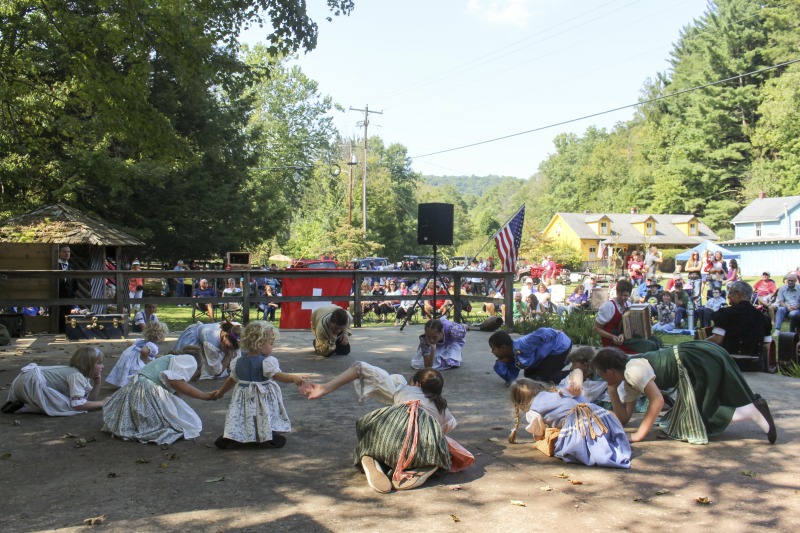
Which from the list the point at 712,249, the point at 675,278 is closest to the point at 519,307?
the point at 675,278

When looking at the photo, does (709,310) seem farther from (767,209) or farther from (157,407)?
(767,209)

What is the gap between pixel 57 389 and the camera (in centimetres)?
679

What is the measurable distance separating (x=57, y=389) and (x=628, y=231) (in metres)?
67.2

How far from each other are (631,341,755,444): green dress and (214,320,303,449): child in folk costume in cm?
306

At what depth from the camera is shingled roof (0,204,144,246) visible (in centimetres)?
1502

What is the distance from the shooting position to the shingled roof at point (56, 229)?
49.3 ft

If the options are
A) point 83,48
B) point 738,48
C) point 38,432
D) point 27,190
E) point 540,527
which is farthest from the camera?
point 738,48

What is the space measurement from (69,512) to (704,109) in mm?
63818

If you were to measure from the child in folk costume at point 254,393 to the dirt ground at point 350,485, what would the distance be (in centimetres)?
13

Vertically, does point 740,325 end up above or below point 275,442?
above

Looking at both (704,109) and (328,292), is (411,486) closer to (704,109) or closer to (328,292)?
(328,292)

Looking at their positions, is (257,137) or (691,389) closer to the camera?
(691,389)

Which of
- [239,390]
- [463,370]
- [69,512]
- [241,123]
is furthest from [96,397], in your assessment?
[241,123]

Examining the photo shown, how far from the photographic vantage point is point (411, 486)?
469cm
